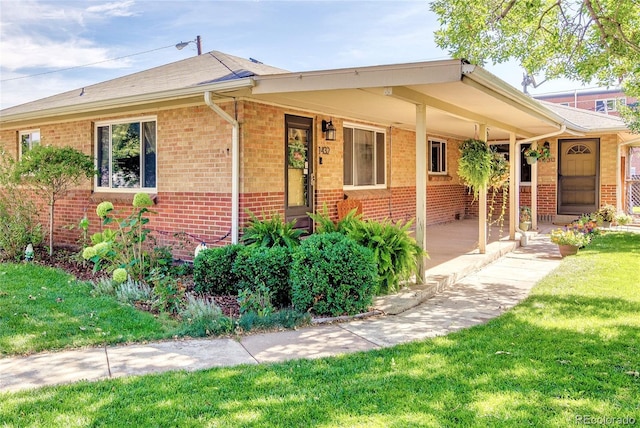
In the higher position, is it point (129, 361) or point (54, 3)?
point (54, 3)

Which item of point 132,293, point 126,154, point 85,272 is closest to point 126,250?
point 132,293

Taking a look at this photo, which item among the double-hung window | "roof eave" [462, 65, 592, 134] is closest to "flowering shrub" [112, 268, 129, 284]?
the double-hung window

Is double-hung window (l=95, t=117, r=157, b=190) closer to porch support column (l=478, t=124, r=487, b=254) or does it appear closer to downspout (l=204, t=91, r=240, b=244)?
downspout (l=204, t=91, r=240, b=244)

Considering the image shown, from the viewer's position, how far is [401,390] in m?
Answer: 3.47

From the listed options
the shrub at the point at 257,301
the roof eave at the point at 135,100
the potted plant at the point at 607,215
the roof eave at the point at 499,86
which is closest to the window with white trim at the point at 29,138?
the roof eave at the point at 135,100

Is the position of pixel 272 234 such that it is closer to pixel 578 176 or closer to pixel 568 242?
pixel 568 242

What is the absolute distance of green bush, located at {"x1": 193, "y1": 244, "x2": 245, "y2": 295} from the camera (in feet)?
20.7

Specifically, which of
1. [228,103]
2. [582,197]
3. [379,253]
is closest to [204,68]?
[228,103]

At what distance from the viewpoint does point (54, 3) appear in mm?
12531

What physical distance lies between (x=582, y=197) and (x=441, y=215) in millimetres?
4538

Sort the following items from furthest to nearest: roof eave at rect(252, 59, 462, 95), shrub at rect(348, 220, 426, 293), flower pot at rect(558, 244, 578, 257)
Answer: flower pot at rect(558, 244, 578, 257) → shrub at rect(348, 220, 426, 293) → roof eave at rect(252, 59, 462, 95)

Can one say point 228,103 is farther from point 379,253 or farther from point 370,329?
point 370,329

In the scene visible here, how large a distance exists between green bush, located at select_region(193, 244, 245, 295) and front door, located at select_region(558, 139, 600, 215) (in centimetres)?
1300

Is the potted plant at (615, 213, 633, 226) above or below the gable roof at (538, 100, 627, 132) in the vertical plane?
below
